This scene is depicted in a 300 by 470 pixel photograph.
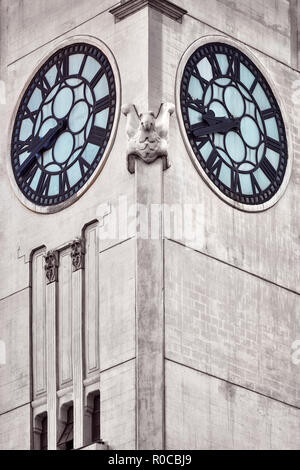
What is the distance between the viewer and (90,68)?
68.9 m

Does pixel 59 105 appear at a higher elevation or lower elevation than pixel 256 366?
higher

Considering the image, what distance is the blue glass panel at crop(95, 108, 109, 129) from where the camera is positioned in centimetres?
6812

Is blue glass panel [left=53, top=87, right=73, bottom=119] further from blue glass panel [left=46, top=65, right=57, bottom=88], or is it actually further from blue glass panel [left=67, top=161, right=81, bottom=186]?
blue glass panel [left=67, top=161, right=81, bottom=186]

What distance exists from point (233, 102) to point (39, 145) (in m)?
4.27

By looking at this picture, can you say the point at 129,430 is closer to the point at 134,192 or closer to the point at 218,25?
the point at 134,192

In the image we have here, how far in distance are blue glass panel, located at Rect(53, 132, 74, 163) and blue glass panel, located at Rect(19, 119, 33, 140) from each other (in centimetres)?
111

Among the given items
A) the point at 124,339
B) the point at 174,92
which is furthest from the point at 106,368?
the point at 174,92

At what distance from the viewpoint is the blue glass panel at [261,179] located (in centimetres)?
6894

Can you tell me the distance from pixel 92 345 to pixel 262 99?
718 cm

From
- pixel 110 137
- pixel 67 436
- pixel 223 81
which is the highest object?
pixel 223 81

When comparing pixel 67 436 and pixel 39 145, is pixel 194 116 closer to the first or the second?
pixel 39 145

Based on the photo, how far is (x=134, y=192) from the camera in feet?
218

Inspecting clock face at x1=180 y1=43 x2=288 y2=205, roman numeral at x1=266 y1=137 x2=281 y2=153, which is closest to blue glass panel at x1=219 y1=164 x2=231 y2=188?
clock face at x1=180 y1=43 x2=288 y2=205

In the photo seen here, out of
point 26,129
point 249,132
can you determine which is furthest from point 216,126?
point 26,129
